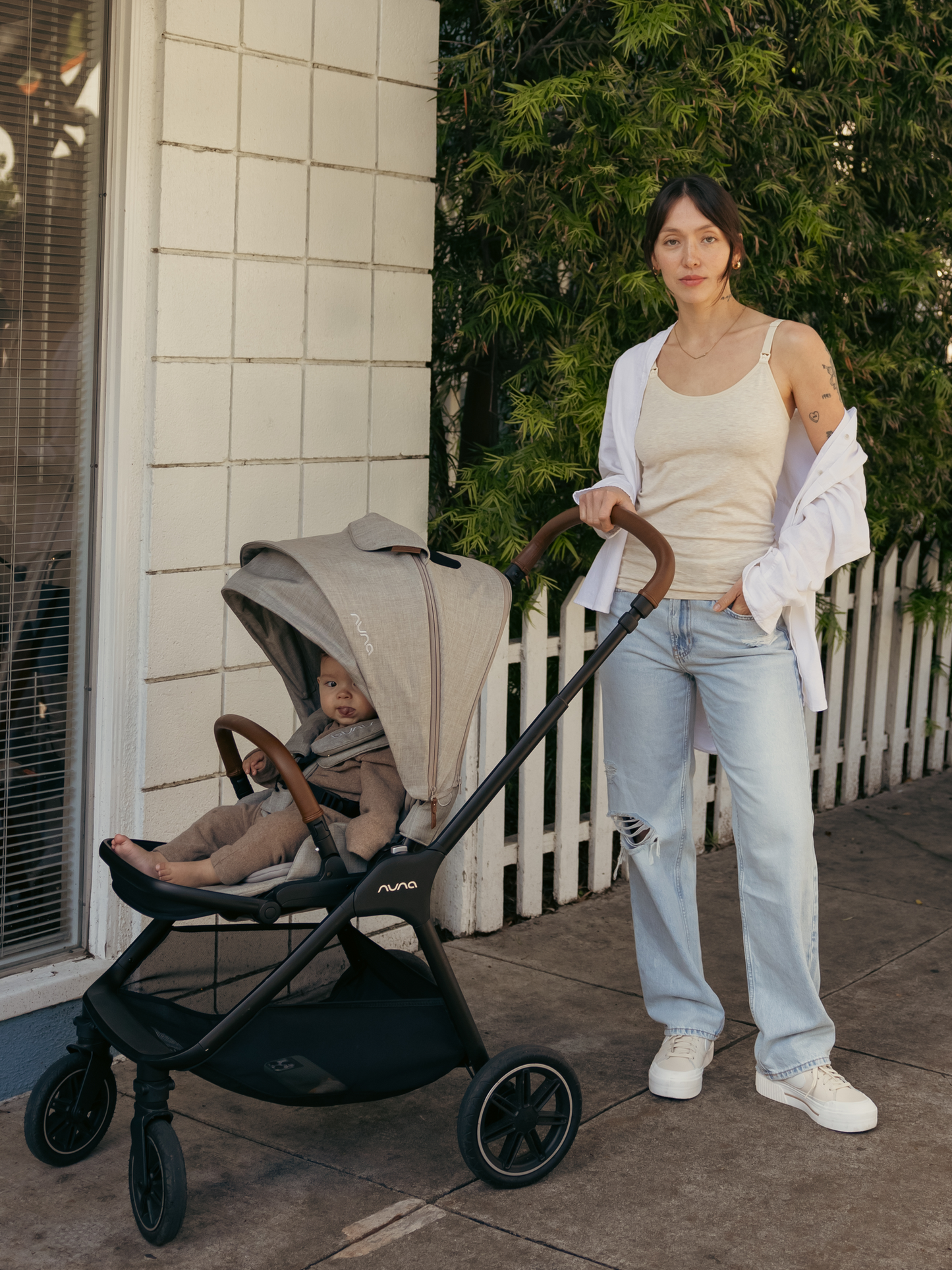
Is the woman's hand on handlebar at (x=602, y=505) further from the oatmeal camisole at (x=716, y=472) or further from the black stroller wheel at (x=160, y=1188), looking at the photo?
the black stroller wheel at (x=160, y=1188)

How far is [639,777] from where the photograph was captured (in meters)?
3.55

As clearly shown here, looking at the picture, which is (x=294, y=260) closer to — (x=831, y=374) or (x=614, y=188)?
(x=614, y=188)

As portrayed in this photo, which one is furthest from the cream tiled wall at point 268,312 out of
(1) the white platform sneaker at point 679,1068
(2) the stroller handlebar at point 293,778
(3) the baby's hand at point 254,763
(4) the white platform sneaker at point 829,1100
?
(4) the white platform sneaker at point 829,1100

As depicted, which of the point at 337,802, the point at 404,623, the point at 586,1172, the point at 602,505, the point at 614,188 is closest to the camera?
the point at 404,623

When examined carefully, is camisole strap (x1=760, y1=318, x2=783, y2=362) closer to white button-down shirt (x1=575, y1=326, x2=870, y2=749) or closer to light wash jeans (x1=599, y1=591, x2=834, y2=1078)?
white button-down shirt (x1=575, y1=326, x2=870, y2=749)

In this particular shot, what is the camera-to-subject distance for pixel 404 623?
2.88 meters

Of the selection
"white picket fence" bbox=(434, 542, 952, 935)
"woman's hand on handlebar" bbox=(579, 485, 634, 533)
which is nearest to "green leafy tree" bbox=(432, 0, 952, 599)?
"white picket fence" bbox=(434, 542, 952, 935)

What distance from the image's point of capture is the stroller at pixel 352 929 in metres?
2.83

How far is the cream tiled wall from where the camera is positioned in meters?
3.71

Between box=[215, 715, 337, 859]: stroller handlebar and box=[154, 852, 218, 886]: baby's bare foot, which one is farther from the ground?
box=[215, 715, 337, 859]: stroller handlebar

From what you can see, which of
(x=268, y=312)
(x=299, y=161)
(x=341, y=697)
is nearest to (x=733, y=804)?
(x=341, y=697)

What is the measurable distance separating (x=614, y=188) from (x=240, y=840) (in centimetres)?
230

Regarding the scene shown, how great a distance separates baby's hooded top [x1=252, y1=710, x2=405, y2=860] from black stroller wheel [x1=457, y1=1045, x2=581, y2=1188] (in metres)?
0.52

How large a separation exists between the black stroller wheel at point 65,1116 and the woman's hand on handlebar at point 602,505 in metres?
1.61
